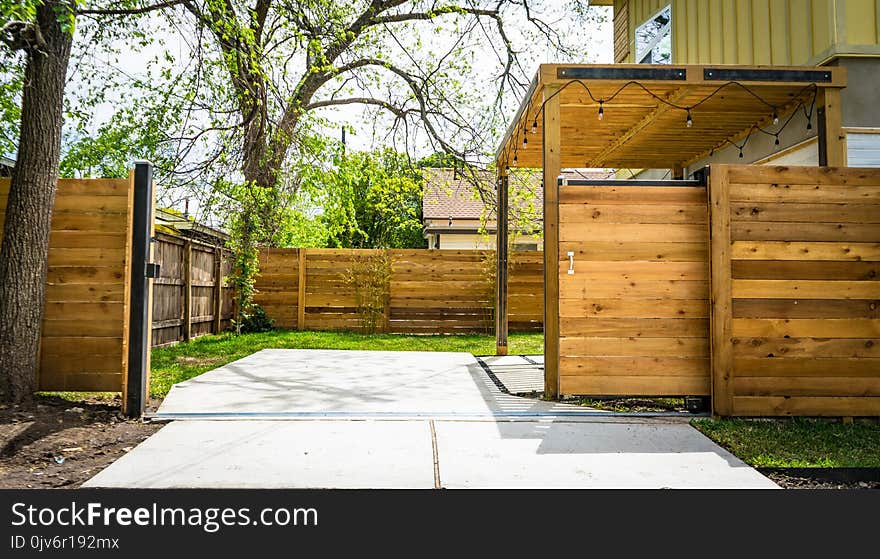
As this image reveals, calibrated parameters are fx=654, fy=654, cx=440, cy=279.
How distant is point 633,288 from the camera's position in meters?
5.24

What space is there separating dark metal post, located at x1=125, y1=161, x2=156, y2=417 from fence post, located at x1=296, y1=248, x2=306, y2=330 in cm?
836

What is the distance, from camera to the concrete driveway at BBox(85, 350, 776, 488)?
3.39 metres

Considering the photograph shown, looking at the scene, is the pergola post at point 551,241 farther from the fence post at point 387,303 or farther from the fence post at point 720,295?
the fence post at point 387,303

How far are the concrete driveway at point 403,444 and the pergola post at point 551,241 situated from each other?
0.33 meters

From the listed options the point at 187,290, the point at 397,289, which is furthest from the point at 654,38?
the point at 187,290

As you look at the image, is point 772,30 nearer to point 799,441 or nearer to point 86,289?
point 799,441

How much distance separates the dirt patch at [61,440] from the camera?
11.4 feet

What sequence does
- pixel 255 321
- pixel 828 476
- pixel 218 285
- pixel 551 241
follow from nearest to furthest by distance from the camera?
1. pixel 828 476
2. pixel 551 241
3. pixel 218 285
4. pixel 255 321

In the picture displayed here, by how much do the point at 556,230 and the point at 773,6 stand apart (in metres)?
4.06

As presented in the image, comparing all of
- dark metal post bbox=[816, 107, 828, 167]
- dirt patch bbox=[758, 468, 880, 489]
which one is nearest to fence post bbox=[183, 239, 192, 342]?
dark metal post bbox=[816, 107, 828, 167]

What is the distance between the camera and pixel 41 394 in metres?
5.31

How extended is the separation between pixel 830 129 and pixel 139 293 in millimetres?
6084

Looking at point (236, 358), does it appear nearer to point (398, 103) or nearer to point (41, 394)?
point (41, 394)
